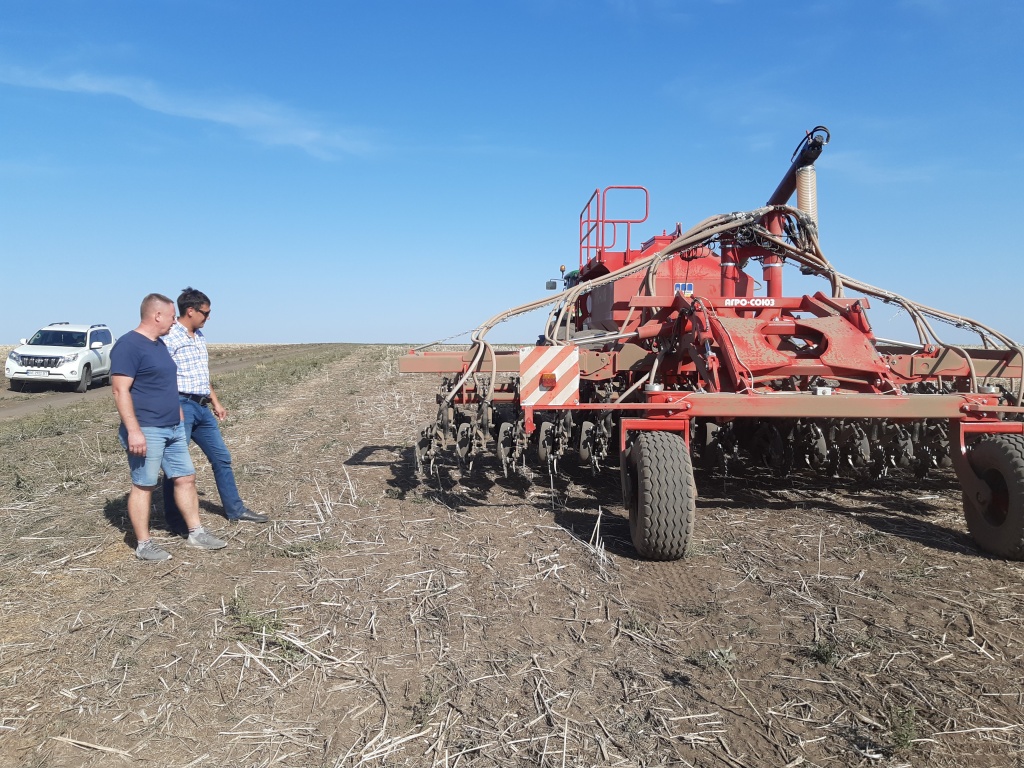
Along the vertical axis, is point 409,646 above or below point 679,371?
below

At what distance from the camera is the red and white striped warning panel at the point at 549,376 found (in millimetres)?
4855

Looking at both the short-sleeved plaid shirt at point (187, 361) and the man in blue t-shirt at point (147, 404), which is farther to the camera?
the short-sleeved plaid shirt at point (187, 361)

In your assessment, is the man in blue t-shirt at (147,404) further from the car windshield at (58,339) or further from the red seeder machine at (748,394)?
the car windshield at (58,339)

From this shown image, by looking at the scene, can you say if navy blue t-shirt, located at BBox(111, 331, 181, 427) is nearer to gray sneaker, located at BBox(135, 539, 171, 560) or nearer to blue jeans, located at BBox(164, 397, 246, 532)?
blue jeans, located at BBox(164, 397, 246, 532)

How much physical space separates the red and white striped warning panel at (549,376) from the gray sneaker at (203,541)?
220 cm

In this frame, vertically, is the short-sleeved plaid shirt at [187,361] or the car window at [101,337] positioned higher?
the car window at [101,337]

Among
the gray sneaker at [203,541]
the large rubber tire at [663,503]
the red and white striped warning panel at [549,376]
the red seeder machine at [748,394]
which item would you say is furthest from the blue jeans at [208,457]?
the large rubber tire at [663,503]

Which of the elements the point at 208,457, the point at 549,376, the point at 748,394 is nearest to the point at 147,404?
the point at 208,457

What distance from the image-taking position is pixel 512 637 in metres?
3.16

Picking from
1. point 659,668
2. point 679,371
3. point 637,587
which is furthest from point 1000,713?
point 679,371

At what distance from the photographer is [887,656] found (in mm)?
2900

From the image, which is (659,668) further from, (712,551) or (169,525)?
(169,525)

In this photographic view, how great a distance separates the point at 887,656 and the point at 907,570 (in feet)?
3.87

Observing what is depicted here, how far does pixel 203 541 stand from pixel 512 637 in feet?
7.74
